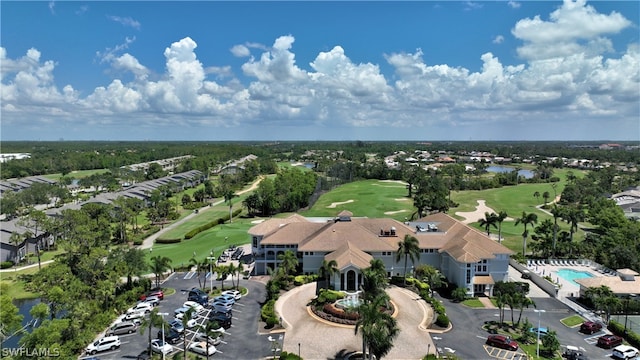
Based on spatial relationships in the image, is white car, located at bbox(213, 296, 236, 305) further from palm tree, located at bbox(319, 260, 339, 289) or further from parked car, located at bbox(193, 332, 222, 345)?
palm tree, located at bbox(319, 260, 339, 289)

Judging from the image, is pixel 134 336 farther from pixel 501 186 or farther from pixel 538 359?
pixel 501 186

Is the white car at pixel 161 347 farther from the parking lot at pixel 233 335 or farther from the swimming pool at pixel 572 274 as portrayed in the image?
the swimming pool at pixel 572 274

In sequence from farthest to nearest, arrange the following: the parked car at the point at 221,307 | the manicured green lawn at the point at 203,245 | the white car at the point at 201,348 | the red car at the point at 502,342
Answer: the manicured green lawn at the point at 203,245, the parked car at the point at 221,307, the red car at the point at 502,342, the white car at the point at 201,348

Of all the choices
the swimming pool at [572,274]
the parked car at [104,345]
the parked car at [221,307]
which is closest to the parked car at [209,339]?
the parked car at [221,307]

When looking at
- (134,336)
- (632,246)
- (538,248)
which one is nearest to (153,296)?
(134,336)

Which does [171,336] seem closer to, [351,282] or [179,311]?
[179,311]

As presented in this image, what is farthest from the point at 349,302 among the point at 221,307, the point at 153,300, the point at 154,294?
the point at 154,294
